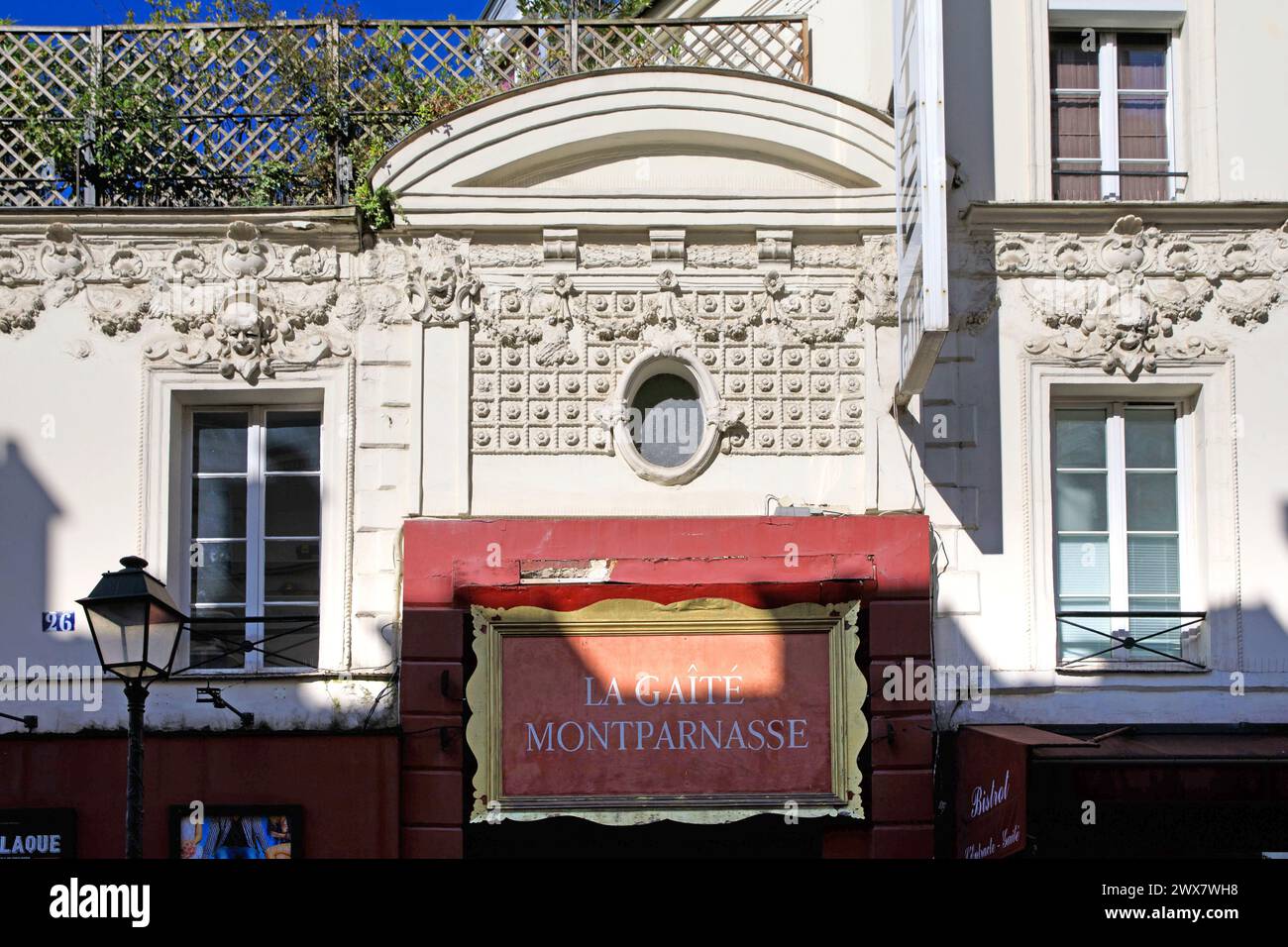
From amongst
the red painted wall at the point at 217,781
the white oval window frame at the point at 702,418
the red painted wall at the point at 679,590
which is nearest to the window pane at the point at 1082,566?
the red painted wall at the point at 679,590

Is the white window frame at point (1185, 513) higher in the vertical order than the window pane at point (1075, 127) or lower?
lower

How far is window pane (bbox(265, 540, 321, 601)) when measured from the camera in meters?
10.8

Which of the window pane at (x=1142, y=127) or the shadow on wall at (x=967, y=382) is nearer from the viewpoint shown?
the shadow on wall at (x=967, y=382)

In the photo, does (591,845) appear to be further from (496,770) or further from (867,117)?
(867,117)

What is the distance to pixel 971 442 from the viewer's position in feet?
35.2

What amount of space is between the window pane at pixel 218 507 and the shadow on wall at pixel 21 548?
853 mm

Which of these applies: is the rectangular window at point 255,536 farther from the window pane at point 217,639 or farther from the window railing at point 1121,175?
the window railing at point 1121,175

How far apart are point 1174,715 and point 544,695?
389 cm

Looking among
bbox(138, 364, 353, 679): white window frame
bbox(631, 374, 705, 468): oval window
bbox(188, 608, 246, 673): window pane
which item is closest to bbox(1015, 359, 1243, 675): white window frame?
bbox(631, 374, 705, 468): oval window

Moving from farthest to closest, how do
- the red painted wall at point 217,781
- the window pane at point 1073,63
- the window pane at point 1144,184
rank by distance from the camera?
the window pane at point 1073,63 → the window pane at point 1144,184 → the red painted wall at point 217,781

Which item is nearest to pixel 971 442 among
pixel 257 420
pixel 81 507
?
pixel 257 420

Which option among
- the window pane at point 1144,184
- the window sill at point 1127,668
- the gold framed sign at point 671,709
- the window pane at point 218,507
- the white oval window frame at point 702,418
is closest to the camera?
the gold framed sign at point 671,709

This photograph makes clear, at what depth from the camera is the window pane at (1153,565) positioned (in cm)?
1088

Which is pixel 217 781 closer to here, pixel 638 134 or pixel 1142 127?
pixel 638 134
